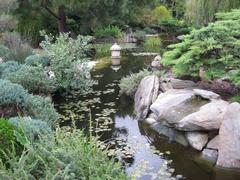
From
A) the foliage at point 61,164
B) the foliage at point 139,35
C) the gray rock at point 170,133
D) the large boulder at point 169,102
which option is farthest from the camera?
the foliage at point 139,35

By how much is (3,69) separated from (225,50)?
5.21m

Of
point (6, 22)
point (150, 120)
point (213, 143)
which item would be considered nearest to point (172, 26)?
point (6, 22)

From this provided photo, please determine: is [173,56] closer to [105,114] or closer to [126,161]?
[105,114]

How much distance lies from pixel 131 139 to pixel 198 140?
118cm

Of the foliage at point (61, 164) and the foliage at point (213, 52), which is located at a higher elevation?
the foliage at point (213, 52)

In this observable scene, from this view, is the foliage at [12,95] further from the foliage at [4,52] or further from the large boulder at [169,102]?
the foliage at [4,52]

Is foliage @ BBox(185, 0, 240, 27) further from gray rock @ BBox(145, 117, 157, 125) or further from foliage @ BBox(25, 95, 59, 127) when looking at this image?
foliage @ BBox(25, 95, 59, 127)

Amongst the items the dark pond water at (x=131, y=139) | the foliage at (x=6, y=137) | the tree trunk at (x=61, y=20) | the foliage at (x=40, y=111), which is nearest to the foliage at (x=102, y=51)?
the tree trunk at (x=61, y=20)

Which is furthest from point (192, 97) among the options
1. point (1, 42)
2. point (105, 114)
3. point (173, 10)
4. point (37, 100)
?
point (173, 10)

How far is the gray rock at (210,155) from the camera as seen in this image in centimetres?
532

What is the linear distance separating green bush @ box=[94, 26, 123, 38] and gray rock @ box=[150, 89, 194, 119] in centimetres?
1279

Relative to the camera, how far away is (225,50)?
681cm

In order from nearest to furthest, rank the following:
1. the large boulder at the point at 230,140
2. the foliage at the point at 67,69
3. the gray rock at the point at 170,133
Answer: the large boulder at the point at 230,140 → the gray rock at the point at 170,133 → the foliage at the point at 67,69

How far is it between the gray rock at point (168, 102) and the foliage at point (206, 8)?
5.60 metres
